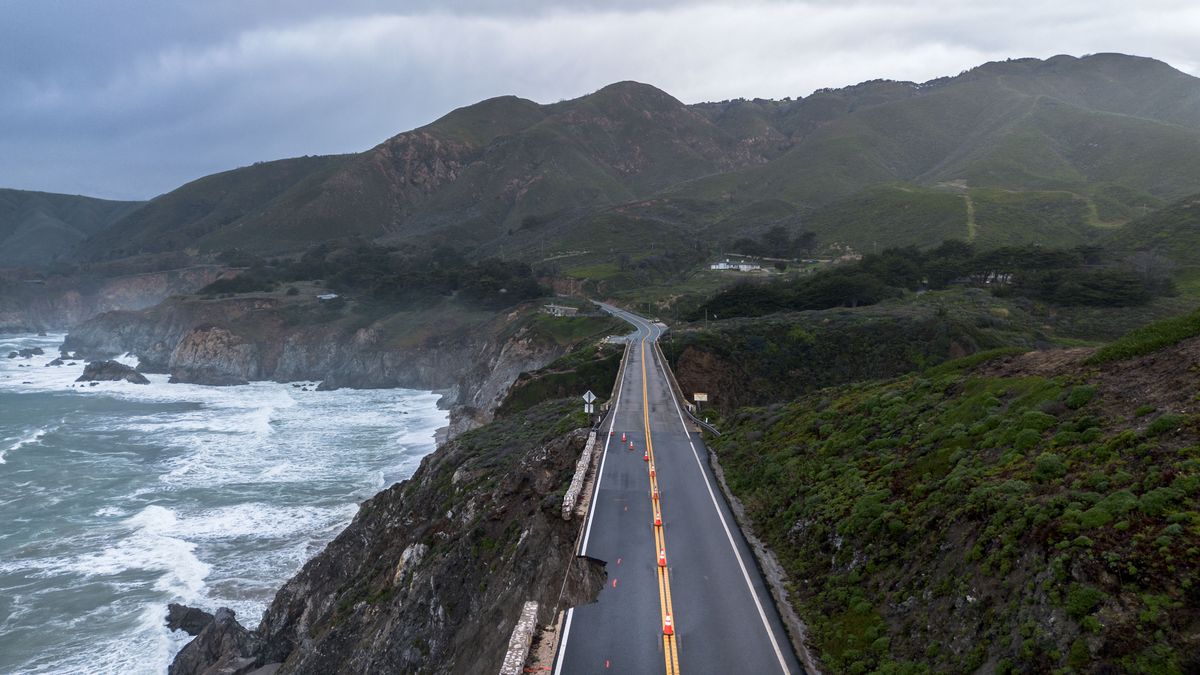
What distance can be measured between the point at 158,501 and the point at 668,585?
4656 cm

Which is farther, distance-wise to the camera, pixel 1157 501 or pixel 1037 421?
pixel 1037 421

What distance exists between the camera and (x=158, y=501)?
Result: 46906 millimetres

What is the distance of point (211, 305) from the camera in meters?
118

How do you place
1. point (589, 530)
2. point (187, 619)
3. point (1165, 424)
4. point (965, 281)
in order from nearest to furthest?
point (1165, 424) < point (589, 530) < point (187, 619) < point (965, 281)

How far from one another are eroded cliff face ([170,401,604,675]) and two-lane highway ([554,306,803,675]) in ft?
3.45

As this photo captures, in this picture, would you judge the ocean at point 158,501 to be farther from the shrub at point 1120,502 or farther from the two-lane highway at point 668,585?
the shrub at point 1120,502

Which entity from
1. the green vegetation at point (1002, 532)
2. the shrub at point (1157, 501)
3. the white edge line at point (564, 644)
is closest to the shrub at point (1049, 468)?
the green vegetation at point (1002, 532)

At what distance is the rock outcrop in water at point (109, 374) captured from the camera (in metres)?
94.4

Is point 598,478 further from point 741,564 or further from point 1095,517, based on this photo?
point 1095,517

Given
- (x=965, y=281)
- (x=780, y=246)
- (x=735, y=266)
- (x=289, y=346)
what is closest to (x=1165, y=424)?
(x=965, y=281)

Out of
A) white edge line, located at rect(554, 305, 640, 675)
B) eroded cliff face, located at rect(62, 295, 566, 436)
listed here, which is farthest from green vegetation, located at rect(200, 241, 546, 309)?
white edge line, located at rect(554, 305, 640, 675)

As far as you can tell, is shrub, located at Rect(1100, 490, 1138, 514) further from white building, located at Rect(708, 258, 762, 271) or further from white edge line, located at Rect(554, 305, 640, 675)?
white building, located at Rect(708, 258, 762, 271)

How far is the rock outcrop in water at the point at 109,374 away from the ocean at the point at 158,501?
701 cm

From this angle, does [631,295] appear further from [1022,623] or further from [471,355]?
[1022,623]
